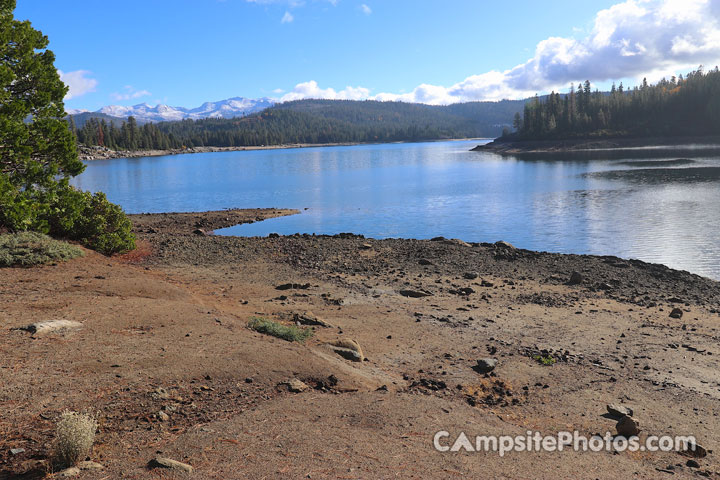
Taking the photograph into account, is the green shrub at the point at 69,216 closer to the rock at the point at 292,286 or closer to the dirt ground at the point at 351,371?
the dirt ground at the point at 351,371

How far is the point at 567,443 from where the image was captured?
7391mm

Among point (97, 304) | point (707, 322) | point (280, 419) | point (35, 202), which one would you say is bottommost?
point (707, 322)

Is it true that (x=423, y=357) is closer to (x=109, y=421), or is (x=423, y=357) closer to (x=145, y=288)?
(x=109, y=421)

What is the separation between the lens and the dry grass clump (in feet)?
17.2

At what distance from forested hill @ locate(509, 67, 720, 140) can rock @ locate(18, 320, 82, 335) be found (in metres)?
161

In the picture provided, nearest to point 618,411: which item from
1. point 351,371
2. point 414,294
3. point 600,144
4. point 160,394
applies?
point 351,371

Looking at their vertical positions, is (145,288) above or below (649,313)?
above

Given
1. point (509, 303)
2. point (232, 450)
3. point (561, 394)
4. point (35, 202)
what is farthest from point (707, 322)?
point (35, 202)

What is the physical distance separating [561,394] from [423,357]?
2901 millimetres

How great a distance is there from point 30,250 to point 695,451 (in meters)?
16.6

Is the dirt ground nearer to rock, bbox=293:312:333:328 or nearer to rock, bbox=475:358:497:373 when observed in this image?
rock, bbox=475:358:497:373

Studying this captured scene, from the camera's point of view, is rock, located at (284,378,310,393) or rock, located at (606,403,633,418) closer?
rock, located at (284,378,310,393)

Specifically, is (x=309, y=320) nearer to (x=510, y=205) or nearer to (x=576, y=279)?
(x=576, y=279)

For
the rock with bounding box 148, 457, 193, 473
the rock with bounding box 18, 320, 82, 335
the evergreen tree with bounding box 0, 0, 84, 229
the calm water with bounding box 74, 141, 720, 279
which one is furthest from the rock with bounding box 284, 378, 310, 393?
the calm water with bounding box 74, 141, 720, 279
